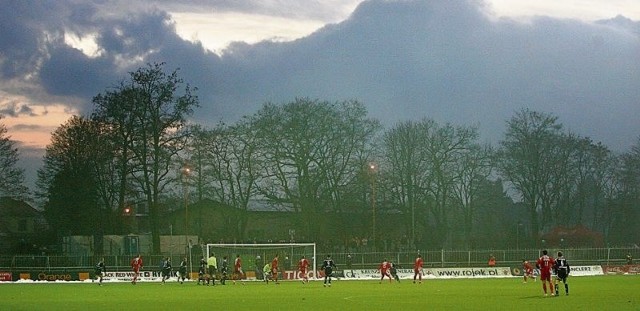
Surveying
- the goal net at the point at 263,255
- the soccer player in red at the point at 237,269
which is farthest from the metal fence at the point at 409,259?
the soccer player in red at the point at 237,269

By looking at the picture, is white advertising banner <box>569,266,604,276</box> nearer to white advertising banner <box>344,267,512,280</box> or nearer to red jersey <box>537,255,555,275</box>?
white advertising banner <box>344,267,512,280</box>

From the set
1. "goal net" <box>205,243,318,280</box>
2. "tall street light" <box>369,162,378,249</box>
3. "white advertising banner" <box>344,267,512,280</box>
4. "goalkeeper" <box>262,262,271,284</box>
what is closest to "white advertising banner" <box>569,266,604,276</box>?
"white advertising banner" <box>344,267,512,280</box>

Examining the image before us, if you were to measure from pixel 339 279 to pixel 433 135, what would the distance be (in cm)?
2073

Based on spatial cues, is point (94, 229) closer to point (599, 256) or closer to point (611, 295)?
point (599, 256)

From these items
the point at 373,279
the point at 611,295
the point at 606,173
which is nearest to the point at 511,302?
the point at 611,295

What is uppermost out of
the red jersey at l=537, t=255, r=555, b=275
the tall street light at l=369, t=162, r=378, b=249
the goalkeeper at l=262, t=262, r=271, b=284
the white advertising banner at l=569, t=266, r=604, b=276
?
the tall street light at l=369, t=162, r=378, b=249

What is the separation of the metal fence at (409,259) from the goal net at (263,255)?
10.9ft

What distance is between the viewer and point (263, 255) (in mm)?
66062

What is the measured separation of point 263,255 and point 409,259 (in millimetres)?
13085

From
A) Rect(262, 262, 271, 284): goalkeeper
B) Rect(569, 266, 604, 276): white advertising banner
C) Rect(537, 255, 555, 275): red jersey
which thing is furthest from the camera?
Rect(569, 266, 604, 276): white advertising banner

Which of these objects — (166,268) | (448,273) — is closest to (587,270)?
(448,273)

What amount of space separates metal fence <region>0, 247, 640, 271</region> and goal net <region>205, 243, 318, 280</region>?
3.33 m

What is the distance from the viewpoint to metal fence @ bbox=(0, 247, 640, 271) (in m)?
71.7

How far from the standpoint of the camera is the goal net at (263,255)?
65812 millimetres
